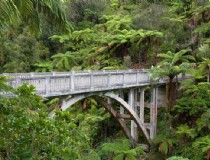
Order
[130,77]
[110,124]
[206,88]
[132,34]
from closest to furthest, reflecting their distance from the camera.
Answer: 1. [130,77]
2. [206,88]
3. [110,124]
4. [132,34]

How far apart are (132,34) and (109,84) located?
10610 millimetres

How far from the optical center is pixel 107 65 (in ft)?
81.9

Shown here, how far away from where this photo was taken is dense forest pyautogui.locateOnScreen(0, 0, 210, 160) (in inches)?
179

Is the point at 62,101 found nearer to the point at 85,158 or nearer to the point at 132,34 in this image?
the point at 85,158

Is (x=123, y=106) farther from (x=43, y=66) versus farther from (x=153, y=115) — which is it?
(x=43, y=66)

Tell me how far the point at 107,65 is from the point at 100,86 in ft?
39.5

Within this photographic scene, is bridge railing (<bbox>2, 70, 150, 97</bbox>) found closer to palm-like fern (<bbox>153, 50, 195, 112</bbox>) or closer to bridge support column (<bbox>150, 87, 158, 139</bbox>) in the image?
palm-like fern (<bbox>153, 50, 195, 112</bbox>)

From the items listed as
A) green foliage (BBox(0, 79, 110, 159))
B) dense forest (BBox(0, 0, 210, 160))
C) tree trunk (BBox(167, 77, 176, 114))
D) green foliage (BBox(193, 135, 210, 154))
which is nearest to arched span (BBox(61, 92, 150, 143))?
dense forest (BBox(0, 0, 210, 160))

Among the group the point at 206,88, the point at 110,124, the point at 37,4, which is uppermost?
the point at 37,4

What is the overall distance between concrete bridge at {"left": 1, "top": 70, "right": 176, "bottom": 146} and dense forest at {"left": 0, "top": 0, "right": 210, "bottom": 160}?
590mm

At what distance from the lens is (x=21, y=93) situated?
15.5ft

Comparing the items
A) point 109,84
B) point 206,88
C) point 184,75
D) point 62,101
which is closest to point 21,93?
point 62,101

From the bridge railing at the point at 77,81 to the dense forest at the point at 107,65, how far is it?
69 centimetres

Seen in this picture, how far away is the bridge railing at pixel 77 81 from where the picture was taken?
31.5 feet
